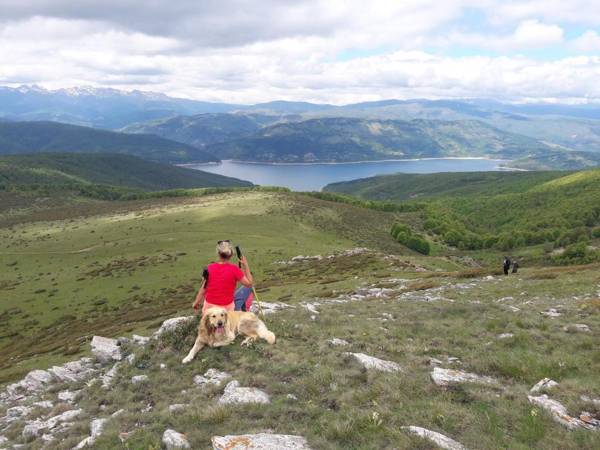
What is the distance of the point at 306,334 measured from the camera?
15414mm

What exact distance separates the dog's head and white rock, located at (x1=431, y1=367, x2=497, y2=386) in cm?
672

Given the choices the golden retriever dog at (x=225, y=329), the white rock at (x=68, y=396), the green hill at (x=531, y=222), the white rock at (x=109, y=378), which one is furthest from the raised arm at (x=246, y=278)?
the green hill at (x=531, y=222)

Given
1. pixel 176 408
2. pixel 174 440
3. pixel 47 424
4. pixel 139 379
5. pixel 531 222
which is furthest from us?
pixel 531 222

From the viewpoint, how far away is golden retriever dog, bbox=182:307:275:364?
42.8 feet

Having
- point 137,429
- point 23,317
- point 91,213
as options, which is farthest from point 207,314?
point 91,213

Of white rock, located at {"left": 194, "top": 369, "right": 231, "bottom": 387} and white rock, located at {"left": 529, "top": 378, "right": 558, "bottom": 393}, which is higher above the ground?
white rock, located at {"left": 529, "top": 378, "right": 558, "bottom": 393}

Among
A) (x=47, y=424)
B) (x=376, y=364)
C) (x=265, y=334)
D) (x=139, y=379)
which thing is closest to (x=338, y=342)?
(x=265, y=334)

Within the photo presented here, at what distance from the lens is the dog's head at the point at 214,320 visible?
41.8 feet

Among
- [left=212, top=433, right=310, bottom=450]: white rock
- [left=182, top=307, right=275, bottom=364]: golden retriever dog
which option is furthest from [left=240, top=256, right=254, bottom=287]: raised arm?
[left=212, top=433, right=310, bottom=450]: white rock

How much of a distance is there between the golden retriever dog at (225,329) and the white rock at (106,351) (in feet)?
22.0

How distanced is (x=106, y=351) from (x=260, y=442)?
14928mm

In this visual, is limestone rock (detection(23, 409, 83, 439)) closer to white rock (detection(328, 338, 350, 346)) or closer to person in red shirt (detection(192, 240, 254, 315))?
person in red shirt (detection(192, 240, 254, 315))

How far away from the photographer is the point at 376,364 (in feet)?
37.4

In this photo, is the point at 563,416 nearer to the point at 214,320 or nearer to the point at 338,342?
the point at 338,342
